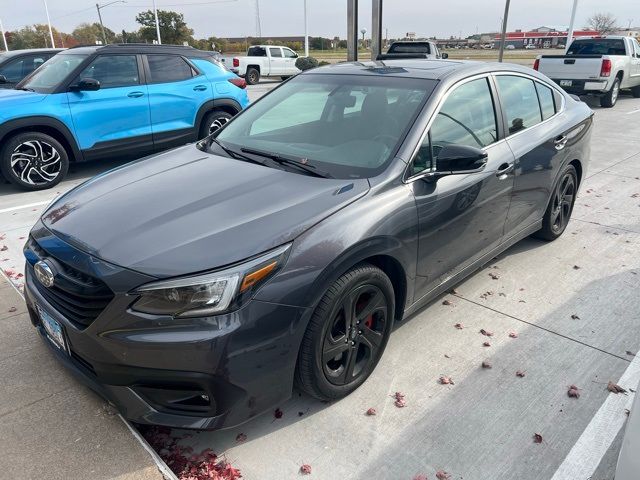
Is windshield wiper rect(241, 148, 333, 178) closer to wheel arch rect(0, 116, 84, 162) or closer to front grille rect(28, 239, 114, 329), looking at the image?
front grille rect(28, 239, 114, 329)

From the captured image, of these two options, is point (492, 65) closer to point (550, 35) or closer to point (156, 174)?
point (156, 174)

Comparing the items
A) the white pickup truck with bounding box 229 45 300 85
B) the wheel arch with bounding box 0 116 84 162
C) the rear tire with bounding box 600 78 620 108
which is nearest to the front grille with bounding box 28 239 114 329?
the wheel arch with bounding box 0 116 84 162

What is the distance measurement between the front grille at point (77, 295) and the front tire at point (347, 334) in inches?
36.9

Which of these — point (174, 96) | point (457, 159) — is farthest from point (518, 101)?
point (174, 96)

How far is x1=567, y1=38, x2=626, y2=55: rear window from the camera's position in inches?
596

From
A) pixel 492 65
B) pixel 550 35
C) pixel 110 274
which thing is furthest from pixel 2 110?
pixel 550 35

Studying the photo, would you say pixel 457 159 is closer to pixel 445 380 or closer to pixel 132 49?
pixel 445 380

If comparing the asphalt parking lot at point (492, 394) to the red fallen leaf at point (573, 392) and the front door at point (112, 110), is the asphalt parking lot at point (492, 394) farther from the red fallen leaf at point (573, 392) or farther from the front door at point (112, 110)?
the front door at point (112, 110)

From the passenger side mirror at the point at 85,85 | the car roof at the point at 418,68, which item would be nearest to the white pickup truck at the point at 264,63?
the passenger side mirror at the point at 85,85

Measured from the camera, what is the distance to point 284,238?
2281 millimetres

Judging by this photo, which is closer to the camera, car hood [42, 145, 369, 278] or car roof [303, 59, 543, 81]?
car hood [42, 145, 369, 278]

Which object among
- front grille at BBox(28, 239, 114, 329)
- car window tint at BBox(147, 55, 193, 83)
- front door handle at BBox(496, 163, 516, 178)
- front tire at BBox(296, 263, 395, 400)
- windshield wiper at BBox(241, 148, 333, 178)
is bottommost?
front tire at BBox(296, 263, 395, 400)

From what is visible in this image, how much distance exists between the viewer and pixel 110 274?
7.06ft

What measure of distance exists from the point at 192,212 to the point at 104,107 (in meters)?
5.23
